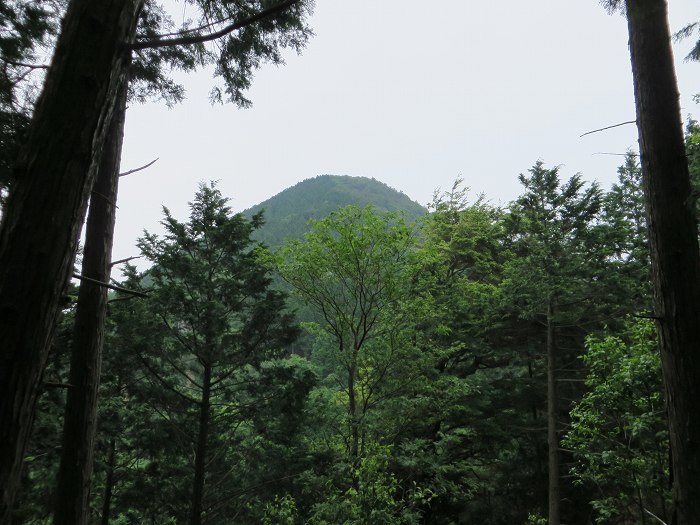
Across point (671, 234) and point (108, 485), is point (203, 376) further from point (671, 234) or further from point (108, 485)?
point (671, 234)

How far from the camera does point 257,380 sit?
32.4 ft

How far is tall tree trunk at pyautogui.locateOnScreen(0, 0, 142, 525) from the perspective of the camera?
5.36ft

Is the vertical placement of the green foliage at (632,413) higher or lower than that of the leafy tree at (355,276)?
lower

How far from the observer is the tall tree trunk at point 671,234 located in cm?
291

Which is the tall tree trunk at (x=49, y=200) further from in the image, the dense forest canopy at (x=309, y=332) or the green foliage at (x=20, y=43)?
the green foliage at (x=20, y=43)

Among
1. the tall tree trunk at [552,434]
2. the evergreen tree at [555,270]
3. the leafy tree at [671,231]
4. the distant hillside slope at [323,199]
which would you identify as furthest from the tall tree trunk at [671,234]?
the distant hillside slope at [323,199]

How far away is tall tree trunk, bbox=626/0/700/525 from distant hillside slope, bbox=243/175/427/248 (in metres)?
89.9

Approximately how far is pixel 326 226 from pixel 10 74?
7.71 meters

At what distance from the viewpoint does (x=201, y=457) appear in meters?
8.97

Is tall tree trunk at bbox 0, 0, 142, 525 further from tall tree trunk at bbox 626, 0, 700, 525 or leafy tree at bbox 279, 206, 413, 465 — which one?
leafy tree at bbox 279, 206, 413, 465

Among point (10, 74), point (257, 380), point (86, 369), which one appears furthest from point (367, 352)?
point (10, 74)

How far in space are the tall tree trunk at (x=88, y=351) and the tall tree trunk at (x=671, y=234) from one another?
4359 millimetres

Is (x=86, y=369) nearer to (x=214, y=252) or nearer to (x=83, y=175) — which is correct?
(x=83, y=175)

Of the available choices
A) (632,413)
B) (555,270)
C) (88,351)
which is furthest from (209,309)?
(555,270)
